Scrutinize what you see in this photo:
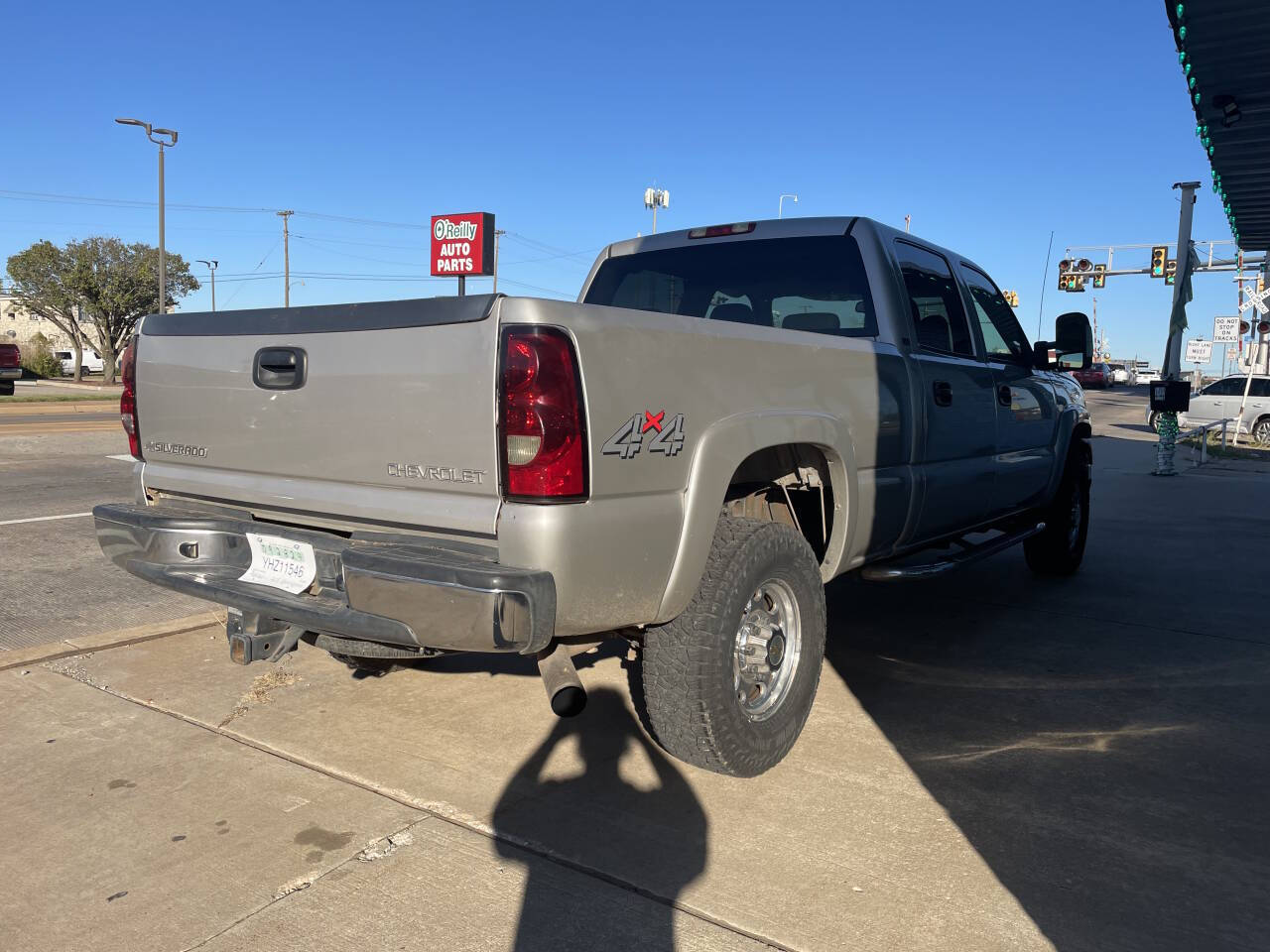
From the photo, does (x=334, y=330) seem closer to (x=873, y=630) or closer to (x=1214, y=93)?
(x=873, y=630)

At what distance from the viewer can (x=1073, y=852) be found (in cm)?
301

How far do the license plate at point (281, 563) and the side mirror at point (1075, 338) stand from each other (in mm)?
4361

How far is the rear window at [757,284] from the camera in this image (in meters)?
4.57

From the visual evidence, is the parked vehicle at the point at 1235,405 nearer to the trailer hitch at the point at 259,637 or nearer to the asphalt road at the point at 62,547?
the asphalt road at the point at 62,547

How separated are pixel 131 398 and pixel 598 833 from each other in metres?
2.41

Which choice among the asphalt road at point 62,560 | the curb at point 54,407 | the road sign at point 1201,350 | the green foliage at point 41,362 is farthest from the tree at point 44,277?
the road sign at point 1201,350

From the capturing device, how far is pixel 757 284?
4805mm

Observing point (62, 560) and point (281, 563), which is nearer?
point (281, 563)

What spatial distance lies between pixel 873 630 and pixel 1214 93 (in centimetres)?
852

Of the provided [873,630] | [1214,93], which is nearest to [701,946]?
[873,630]

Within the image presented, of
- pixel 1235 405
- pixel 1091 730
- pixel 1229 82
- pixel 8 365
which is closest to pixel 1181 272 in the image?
pixel 1229 82

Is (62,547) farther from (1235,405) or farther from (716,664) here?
(1235,405)

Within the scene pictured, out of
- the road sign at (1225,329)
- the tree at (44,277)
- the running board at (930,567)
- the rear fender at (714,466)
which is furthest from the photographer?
the tree at (44,277)

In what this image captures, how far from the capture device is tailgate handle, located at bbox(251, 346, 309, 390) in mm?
3160
